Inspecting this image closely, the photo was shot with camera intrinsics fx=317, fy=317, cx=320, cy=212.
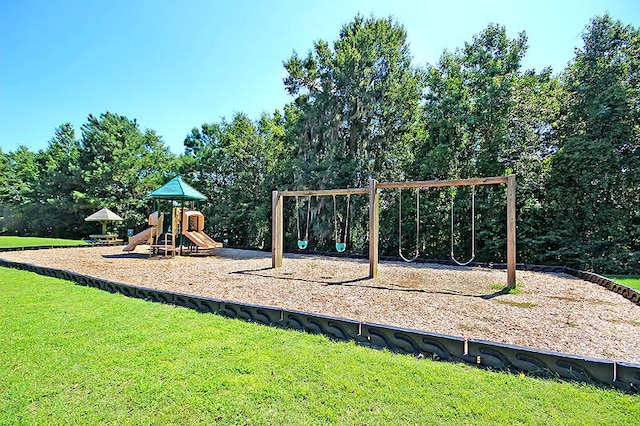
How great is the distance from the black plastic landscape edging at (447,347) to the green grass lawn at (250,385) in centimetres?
13

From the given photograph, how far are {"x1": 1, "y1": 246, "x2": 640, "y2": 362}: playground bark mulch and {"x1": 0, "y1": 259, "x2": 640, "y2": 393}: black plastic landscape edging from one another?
0.62 metres

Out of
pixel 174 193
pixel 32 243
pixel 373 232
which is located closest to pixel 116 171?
pixel 32 243

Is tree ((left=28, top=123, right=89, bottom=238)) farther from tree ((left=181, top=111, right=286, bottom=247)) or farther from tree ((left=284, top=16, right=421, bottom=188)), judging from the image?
tree ((left=284, top=16, right=421, bottom=188))

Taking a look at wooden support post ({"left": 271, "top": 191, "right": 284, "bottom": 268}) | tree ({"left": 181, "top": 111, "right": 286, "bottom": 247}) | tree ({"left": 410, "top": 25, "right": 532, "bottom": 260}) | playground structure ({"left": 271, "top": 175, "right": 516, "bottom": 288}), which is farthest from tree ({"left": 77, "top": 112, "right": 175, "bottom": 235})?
tree ({"left": 410, "top": 25, "right": 532, "bottom": 260})

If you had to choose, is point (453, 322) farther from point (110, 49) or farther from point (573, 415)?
point (110, 49)

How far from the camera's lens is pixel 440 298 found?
4812mm

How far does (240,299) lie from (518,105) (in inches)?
370

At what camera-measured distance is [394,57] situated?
38.9 feet

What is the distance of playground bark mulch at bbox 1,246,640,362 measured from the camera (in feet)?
10.7

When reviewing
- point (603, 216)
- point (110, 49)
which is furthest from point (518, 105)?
point (110, 49)

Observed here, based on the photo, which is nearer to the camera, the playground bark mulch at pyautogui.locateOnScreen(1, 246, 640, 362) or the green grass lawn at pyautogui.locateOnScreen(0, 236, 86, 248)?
the playground bark mulch at pyautogui.locateOnScreen(1, 246, 640, 362)

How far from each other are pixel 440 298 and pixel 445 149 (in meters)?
6.15

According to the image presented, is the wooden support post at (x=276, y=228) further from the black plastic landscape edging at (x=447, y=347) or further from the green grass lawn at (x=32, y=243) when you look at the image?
the green grass lawn at (x=32, y=243)

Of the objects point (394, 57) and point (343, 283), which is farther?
point (394, 57)
